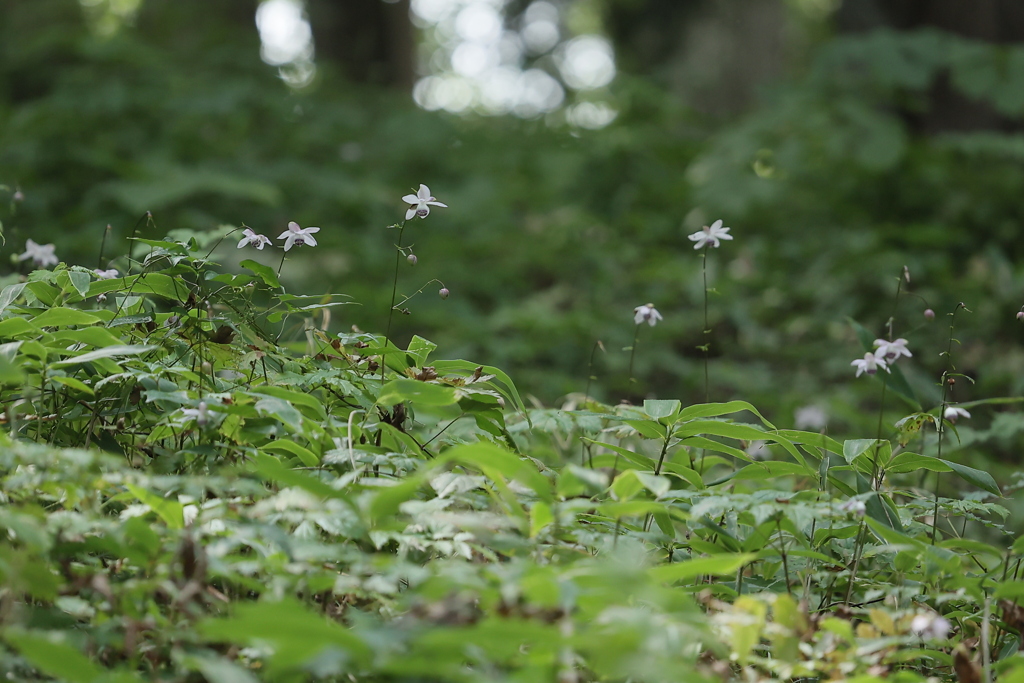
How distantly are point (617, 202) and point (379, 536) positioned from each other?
182 inches

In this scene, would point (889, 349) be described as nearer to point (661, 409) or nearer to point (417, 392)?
point (661, 409)

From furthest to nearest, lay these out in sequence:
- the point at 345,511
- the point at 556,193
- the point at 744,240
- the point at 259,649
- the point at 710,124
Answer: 1. the point at 710,124
2. the point at 556,193
3. the point at 744,240
4. the point at 345,511
5. the point at 259,649

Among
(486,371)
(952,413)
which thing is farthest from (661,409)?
(952,413)

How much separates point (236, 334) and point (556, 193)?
175 inches

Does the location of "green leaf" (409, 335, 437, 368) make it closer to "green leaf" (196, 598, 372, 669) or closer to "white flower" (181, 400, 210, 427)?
"white flower" (181, 400, 210, 427)

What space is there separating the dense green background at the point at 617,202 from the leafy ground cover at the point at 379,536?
1.72 meters

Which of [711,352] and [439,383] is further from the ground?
[439,383]

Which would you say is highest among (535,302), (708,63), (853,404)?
(708,63)

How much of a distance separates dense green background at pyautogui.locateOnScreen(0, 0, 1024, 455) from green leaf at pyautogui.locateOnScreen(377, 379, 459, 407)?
2.05 metres

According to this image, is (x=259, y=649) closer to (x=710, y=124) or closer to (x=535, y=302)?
(x=535, y=302)

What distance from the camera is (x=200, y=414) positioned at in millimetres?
1127

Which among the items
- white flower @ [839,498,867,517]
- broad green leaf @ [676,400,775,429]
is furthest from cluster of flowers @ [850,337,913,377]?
white flower @ [839,498,867,517]

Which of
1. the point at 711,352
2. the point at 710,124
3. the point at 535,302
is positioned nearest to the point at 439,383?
the point at 535,302

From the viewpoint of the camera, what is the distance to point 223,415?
120 cm
